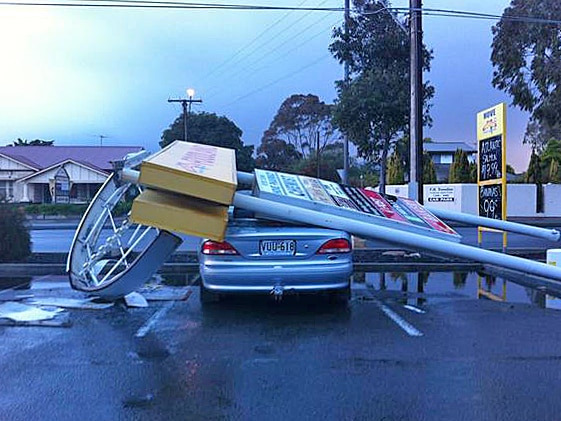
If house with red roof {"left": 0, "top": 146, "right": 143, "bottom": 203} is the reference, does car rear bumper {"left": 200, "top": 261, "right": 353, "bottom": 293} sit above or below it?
below

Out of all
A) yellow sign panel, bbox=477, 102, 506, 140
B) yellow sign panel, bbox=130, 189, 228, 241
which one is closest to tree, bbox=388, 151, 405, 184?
yellow sign panel, bbox=477, 102, 506, 140

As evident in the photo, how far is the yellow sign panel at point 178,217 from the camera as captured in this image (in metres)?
5.70

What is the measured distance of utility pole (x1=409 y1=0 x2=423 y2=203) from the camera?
13.5 m

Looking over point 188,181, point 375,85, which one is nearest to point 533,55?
point 375,85

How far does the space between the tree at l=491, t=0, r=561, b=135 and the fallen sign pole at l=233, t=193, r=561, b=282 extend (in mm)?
22335

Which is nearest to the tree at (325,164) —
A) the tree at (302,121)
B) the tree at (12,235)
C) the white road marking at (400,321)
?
the tree at (302,121)

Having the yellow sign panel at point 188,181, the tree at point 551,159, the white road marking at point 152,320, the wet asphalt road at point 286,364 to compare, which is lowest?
the wet asphalt road at point 286,364

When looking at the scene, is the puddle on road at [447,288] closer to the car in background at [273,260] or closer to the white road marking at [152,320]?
the car in background at [273,260]

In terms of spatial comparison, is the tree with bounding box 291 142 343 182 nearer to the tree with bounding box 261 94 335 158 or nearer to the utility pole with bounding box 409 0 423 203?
the tree with bounding box 261 94 335 158

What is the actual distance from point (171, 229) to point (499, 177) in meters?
8.81

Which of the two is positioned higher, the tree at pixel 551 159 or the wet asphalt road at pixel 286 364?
the tree at pixel 551 159

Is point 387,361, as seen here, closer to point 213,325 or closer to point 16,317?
point 213,325

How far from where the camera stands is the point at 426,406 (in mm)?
4512

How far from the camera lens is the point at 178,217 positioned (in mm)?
5695
